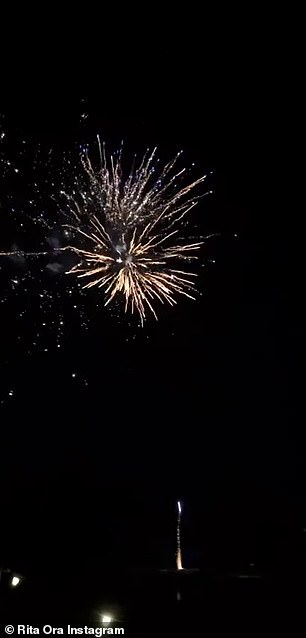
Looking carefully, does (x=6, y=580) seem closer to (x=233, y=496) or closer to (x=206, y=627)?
(x=206, y=627)

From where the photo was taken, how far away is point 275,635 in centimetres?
536

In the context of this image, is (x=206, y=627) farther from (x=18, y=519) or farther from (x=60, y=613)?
(x=18, y=519)

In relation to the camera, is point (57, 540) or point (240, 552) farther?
point (57, 540)

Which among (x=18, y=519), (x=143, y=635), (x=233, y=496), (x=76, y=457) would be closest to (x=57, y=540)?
(x=18, y=519)

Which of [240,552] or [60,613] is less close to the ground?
[240,552]

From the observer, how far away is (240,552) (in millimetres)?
14383

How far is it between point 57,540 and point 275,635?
12581 millimetres

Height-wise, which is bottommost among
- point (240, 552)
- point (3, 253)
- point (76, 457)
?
point (240, 552)

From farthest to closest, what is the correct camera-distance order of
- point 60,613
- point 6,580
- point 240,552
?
1. point 240,552
2. point 6,580
3. point 60,613

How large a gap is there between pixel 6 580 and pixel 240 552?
9153 mm

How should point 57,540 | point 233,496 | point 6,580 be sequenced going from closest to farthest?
point 6,580 → point 57,540 → point 233,496

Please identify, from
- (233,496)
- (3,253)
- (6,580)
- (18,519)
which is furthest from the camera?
(233,496)

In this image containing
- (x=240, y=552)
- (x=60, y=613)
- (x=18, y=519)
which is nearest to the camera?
(x=60, y=613)

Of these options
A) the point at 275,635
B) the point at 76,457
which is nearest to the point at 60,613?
the point at 275,635
